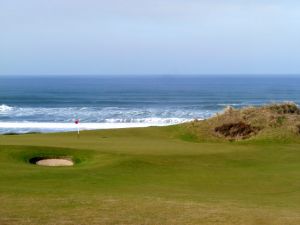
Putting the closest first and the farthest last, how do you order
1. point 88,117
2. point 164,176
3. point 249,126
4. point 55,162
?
1. point 164,176
2. point 55,162
3. point 249,126
4. point 88,117

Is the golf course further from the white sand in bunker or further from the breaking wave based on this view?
the breaking wave

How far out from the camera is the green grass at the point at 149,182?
563 inches

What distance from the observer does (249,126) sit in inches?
1451

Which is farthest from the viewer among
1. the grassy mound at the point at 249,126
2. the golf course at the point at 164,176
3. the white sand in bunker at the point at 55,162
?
the grassy mound at the point at 249,126

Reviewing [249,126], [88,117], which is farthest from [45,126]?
[249,126]

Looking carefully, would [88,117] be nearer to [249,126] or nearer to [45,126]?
[45,126]

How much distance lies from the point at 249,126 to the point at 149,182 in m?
16.9

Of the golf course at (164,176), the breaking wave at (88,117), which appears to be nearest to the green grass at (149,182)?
the golf course at (164,176)

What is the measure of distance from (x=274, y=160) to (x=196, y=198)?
10.7m

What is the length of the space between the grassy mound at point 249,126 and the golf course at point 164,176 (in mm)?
62

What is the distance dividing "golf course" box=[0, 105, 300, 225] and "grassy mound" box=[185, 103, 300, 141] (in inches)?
2.4

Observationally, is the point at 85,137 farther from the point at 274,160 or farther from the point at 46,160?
the point at 274,160

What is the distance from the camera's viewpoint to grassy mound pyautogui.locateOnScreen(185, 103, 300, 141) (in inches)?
1382

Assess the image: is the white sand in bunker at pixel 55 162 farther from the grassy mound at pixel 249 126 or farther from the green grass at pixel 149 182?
the grassy mound at pixel 249 126
